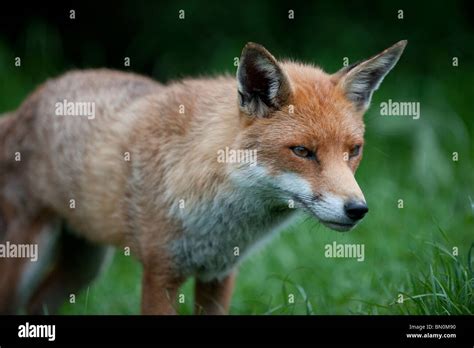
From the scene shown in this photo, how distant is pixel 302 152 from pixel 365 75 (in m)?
0.88

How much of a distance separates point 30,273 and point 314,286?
2.70 m

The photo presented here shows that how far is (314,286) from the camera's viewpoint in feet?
25.6

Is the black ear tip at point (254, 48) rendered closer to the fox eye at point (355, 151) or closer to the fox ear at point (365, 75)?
the fox ear at point (365, 75)

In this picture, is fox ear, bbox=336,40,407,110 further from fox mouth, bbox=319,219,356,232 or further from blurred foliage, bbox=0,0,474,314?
blurred foliage, bbox=0,0,474,314

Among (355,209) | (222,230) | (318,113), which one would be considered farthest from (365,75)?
(222,230)

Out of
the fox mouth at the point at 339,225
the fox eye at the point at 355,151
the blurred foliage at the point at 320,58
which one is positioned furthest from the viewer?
the blurred foliage at the point at 320,58

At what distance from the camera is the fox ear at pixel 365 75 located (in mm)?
5805

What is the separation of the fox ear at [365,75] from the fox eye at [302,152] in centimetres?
67

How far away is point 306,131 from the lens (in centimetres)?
553

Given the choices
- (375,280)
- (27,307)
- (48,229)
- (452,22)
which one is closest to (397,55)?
(375,280)

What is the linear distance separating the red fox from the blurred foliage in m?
1.61

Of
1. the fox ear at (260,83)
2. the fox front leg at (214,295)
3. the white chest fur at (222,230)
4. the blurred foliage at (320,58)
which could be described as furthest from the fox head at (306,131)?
the blurred foliage at (320,58)
